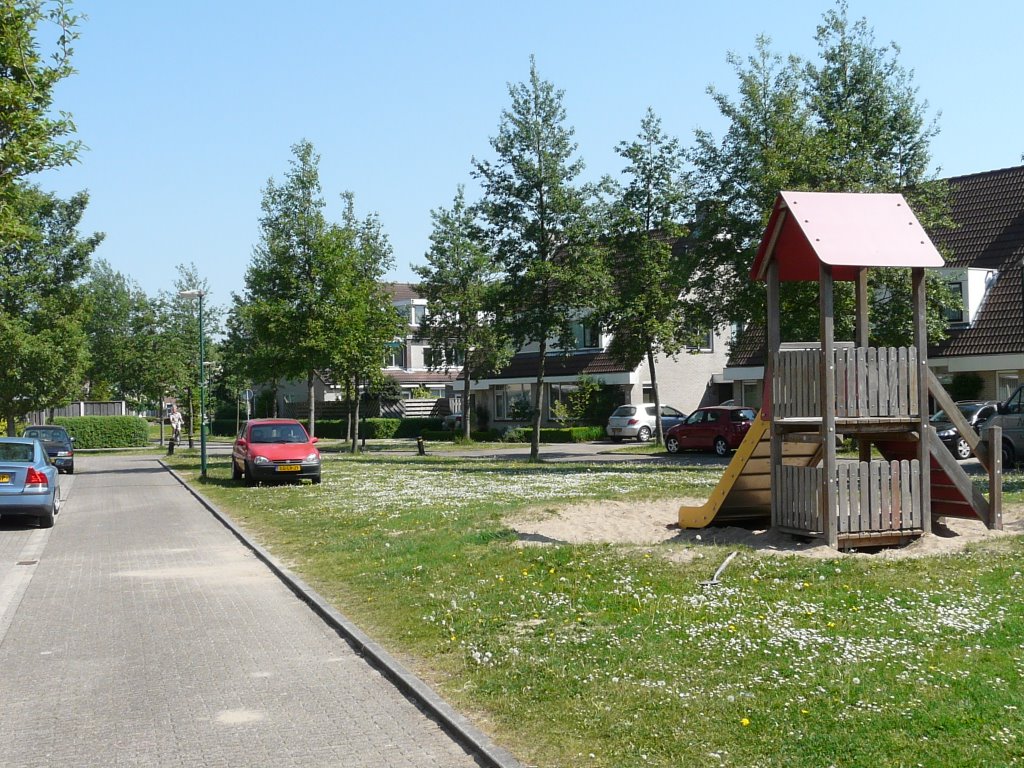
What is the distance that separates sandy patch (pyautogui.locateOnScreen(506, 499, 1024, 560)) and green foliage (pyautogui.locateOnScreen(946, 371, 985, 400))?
70.3 ft

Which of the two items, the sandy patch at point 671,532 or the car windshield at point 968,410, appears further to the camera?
the car windshield at point 968,410

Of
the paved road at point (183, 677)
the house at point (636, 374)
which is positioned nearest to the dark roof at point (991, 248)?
the house at point (636, 374)

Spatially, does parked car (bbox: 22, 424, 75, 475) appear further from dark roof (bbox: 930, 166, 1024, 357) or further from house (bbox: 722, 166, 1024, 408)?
dark roof (bbox: 930, 166, 1024, 357)

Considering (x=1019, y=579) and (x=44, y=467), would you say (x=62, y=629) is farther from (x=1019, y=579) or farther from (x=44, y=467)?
(x=44, y=467)

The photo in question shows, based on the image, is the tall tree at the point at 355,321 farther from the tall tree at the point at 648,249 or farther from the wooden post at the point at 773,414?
the wooden post at the point at 773,414

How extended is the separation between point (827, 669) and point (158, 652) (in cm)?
517

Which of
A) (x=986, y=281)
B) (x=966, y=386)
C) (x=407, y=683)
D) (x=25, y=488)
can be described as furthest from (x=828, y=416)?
(x=986, y=281)

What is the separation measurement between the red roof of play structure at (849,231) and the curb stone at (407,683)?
22.1ft

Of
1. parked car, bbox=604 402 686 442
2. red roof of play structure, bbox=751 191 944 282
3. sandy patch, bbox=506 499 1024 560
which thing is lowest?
sandy patch, bbox=506 499 1024 560

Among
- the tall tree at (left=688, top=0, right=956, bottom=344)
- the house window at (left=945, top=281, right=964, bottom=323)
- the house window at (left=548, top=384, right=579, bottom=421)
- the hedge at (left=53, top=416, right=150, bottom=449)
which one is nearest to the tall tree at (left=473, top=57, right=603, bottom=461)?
the tall tree at (left=688, top=0, right=956, bottom=344)

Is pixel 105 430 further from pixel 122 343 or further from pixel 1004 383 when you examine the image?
pixel 1004 383

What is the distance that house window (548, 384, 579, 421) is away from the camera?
53909 millimetres

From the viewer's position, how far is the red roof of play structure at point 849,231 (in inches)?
491

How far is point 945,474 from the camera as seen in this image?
1288 centimetres
